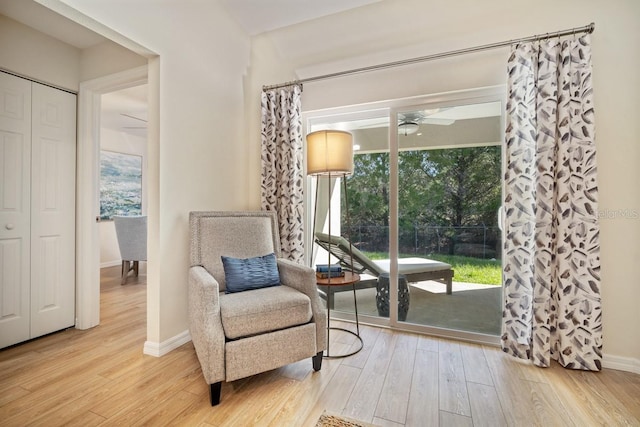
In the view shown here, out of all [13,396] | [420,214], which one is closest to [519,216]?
[420,214]

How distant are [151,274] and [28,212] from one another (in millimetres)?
1134

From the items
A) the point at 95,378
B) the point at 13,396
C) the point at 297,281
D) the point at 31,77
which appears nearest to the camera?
the point at 13,396

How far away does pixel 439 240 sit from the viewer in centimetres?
245

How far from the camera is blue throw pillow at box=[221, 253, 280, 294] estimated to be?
1.98m

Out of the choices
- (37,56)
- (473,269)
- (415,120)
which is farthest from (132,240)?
(473,269)

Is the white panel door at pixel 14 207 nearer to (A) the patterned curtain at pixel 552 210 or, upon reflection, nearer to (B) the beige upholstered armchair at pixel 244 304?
(B) the beige upholstered armchair at pixel 244 304

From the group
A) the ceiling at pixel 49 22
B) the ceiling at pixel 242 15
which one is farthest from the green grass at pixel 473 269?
the ceiling at pixel 49 22

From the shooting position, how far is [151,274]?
6.82ft

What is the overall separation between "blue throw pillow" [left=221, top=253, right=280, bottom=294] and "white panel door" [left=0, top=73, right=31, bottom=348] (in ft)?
5.13

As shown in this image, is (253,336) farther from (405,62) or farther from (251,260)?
(405,62)

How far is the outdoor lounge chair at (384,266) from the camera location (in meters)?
2.46

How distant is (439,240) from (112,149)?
542 cm

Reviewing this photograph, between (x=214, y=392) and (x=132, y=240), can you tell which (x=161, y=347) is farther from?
(x=132, y=240)

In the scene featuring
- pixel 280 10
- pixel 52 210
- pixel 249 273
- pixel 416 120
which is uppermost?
pixel 280 10
